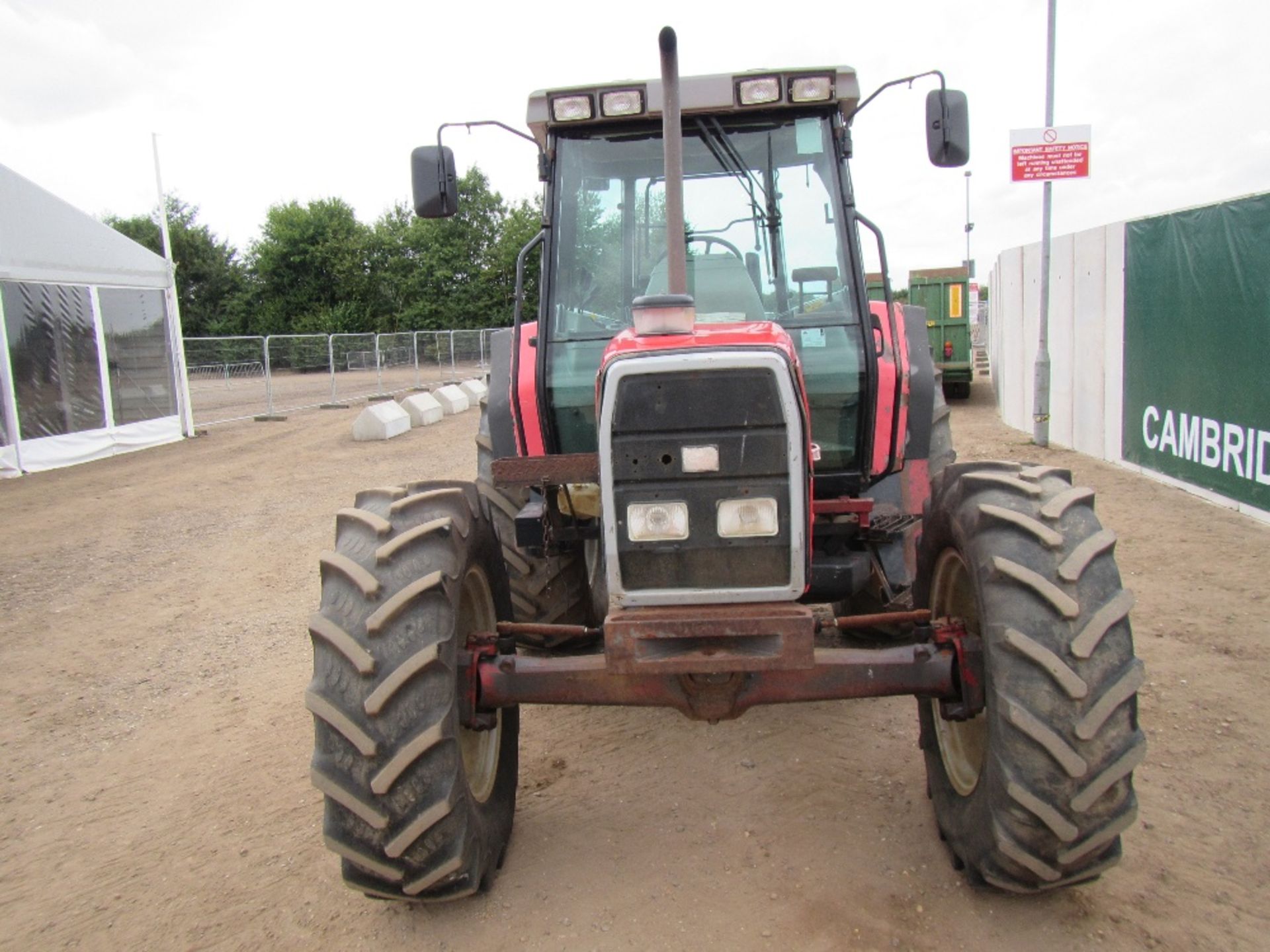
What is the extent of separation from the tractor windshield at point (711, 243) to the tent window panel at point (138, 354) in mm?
12481

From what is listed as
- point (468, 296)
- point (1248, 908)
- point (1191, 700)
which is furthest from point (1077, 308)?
point (468, 296)

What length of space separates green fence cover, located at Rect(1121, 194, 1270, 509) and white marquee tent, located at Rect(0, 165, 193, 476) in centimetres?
1307

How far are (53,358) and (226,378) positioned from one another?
24.4 feet

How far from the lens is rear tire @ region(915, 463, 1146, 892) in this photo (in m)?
2.65

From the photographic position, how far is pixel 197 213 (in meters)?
47.9

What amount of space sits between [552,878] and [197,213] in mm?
51559

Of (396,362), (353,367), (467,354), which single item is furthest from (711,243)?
(467,354)

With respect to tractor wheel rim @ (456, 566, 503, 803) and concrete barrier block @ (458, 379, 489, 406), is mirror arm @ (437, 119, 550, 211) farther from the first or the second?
concrete barrier block @ (458, 379, 489, 406)

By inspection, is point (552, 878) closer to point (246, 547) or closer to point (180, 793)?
point (180, 793)

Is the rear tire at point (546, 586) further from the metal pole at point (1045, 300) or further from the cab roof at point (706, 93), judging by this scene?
the metal pole at point (1045, 300)

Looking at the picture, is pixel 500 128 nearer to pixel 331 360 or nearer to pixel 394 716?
pixel 394 716

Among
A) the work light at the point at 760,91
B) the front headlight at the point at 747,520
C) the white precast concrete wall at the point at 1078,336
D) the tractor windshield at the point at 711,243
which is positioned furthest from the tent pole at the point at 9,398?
the white precast concrete wall at the point at 1078,336

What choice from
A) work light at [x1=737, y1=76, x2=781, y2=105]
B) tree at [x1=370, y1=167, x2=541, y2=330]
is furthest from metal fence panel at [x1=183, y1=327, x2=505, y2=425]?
tree at [x1=370, y1=167, x2=541, y2=330]

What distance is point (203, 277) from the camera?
148ft
